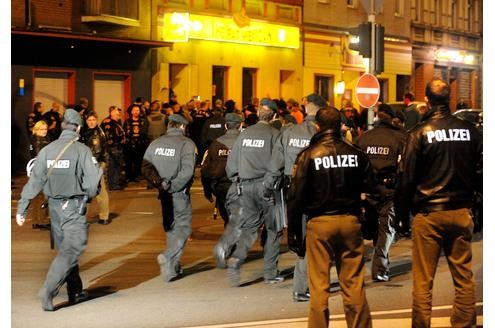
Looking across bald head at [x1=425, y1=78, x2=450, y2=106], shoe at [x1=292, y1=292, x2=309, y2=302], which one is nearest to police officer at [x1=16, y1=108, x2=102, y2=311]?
shoe at [x1=292, y1=292, x2=309, y2=302]

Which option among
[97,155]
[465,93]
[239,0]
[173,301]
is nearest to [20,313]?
[173,301]

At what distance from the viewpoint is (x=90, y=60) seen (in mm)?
29609

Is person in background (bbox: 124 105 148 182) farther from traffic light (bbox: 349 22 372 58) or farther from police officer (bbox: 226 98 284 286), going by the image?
police officer (bbox: 226 98 284 286)

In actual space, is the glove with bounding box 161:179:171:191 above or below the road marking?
above

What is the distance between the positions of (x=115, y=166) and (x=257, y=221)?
11.4 meters

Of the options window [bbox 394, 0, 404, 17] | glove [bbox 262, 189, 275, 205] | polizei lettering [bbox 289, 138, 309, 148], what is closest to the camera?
polizei lettering [bbox 289, 138, 309, 148]

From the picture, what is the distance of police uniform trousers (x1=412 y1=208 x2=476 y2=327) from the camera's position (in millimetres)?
8117

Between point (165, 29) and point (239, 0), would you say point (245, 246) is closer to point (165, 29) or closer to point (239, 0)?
point (165, 29)

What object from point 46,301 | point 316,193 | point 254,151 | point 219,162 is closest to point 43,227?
point 219,162

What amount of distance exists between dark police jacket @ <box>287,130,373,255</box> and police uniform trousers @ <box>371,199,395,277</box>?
12.4 ft

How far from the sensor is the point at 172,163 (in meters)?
11.6

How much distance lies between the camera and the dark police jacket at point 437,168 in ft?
26.7

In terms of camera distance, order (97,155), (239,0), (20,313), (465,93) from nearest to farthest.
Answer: (20,313)
(97,155)
(239,0)
(465,93)
